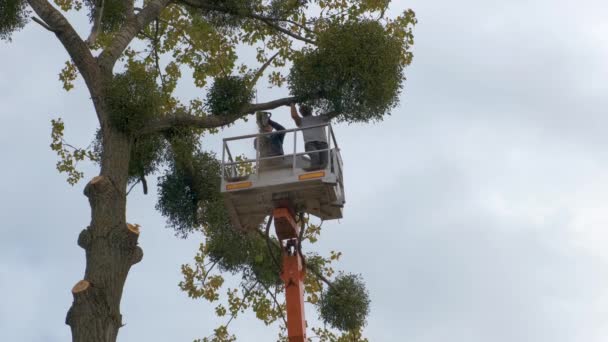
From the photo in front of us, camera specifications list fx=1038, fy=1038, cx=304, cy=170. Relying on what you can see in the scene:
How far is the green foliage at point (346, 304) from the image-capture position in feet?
48.7

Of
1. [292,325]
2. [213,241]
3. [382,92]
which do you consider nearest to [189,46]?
[213,241]

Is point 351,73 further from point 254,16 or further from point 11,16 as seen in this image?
point 11,16

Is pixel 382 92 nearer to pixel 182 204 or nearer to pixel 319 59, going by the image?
pixel 319 59

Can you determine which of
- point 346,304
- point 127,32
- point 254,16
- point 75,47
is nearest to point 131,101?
point 75,47

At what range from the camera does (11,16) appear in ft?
43.5

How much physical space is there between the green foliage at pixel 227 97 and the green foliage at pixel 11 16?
2.62 metres

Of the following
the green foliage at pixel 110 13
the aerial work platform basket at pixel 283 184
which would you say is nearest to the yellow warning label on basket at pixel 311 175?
the aerial work platform basket at pixel 283 184

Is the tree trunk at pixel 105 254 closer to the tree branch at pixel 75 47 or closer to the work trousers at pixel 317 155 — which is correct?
the tree branch at pixel 75 47

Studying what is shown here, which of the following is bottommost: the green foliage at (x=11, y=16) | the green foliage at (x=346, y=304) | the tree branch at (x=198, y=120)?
the green foliage at (x=346, y=304)

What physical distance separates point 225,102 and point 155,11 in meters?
1.46

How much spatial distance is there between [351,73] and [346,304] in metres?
3.66

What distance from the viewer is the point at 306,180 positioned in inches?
488

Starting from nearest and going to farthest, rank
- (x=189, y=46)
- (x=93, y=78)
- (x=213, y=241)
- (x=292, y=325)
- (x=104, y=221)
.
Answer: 1. (x=104, y=221)
2. (x=93, y=78)
3. (x=292, y=325)
4. (x=213, y=241)
5. (x=189, y=46)

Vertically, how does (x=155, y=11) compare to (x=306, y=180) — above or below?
above
